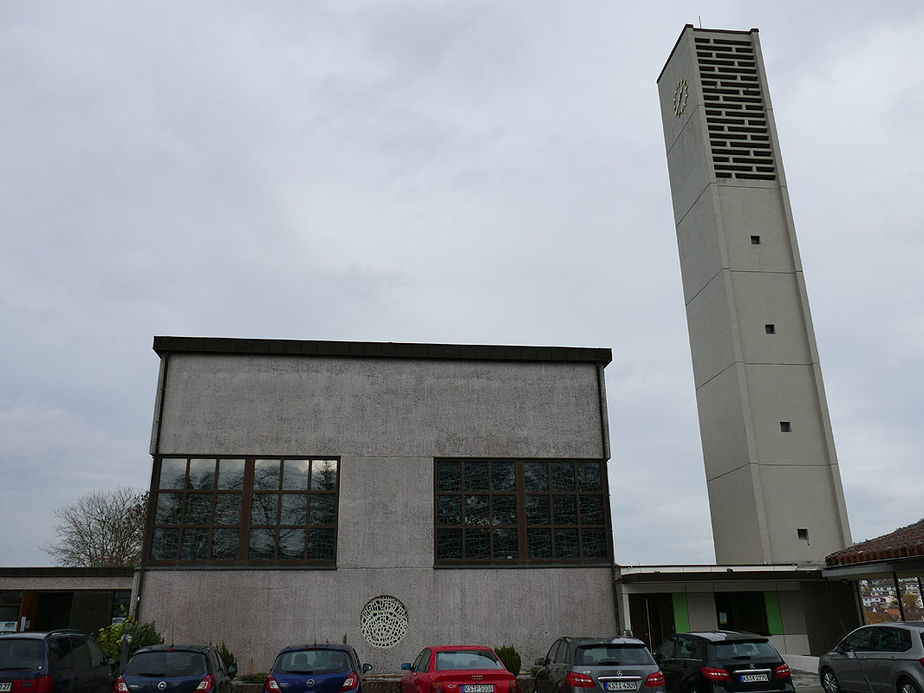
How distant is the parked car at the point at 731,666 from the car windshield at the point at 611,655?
136 cm

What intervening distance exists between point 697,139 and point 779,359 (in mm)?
9398

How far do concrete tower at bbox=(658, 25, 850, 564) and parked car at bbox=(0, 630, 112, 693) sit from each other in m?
19.4

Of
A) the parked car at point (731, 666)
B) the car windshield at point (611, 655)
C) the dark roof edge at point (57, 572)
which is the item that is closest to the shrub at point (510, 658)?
the parked car at point (731, 666)

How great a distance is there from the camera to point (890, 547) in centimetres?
1784

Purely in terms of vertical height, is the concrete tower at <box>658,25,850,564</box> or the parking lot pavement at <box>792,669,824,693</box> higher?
the concrete tower at <box>658,25,850,564</box>

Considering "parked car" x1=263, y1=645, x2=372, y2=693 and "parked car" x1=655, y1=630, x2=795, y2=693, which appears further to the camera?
"parked car" x1=655, y1=630, x2=795, y2=693

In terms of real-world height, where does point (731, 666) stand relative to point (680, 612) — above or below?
below

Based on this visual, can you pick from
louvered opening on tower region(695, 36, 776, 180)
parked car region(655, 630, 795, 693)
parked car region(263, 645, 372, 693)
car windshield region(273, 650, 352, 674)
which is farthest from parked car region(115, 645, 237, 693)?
louvered opening on tower region(695, 36, 776, 180)

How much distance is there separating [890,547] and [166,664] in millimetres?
16624

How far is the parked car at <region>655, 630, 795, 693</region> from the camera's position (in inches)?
466

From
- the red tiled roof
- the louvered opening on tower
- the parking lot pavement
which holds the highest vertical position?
the louvered opening on tower

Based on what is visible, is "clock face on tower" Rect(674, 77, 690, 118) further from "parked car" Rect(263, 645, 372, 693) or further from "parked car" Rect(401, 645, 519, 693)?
"parked car" Rect(263, 645, 372, 693)

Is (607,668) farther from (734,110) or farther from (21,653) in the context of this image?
(734,110)

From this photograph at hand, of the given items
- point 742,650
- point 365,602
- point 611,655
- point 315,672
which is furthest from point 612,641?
point 365,602
